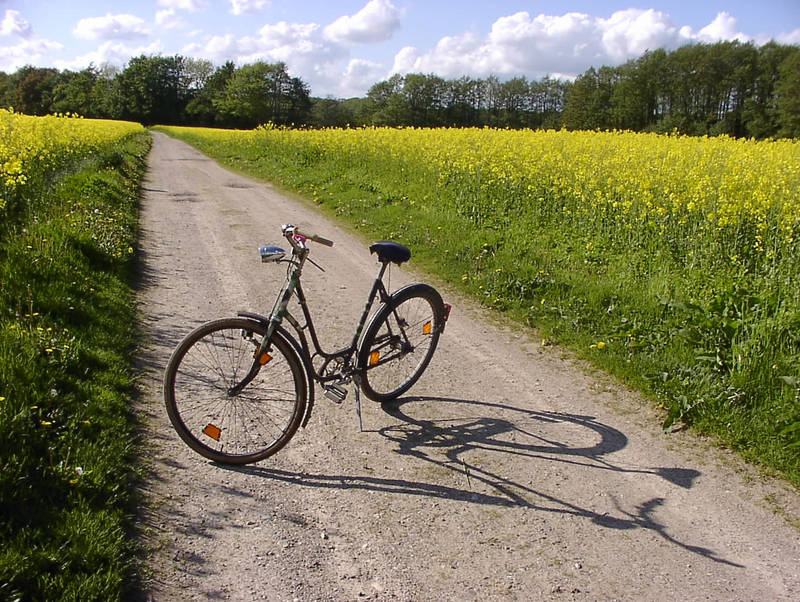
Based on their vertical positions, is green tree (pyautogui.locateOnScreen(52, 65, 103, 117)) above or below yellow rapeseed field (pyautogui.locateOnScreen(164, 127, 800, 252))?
above

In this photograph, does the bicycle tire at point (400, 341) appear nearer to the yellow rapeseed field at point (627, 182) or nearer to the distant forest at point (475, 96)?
the yellow rapeseed field at point (627, 182)

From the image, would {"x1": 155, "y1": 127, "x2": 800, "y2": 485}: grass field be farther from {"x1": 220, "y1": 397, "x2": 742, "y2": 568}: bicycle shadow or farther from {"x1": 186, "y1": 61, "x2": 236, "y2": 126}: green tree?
{"x1": 186, "y1": 61, "x2": 236, "y2": 126}: green tree

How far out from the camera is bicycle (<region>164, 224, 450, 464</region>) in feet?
12.3

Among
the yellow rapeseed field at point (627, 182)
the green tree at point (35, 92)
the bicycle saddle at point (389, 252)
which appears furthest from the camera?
the green tree at point (35, 92)

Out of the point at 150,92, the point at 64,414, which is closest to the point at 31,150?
the point at 64,414

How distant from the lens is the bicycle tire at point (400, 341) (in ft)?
14.9

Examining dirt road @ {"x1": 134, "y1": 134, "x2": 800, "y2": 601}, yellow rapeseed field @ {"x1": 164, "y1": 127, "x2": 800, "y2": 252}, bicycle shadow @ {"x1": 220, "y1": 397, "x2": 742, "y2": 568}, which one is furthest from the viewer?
yellow rapeseed field @ {"x1": 164, "y1": 127, "x2": 800, "y2": 252}

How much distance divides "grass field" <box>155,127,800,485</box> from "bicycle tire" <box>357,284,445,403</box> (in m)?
1.78

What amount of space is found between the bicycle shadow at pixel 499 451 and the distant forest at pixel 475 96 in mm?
27164

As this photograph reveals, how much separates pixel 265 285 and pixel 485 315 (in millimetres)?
2881

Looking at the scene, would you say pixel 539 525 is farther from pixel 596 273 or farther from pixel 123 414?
pixel 596 273

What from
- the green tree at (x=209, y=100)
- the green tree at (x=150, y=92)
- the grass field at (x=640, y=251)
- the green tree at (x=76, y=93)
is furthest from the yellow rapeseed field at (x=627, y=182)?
the green tree at (x=76, y=93)

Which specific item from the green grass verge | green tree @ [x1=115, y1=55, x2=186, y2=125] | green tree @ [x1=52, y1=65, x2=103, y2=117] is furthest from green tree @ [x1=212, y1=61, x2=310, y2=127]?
the green grass verge

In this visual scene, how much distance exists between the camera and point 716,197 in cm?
880
